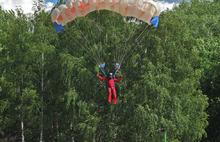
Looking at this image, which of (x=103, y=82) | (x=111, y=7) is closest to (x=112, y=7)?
(x=111, y=7)

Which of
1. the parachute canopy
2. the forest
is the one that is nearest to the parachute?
the parachute canopy

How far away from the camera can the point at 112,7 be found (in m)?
10.8

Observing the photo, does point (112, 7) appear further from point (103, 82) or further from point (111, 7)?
point (103, 82)

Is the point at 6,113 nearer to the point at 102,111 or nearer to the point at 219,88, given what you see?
the point at 102,111

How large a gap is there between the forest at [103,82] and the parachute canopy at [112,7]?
8.73ft

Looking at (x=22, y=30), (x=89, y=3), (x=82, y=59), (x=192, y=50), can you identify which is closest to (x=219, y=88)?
(x=192, y=50)

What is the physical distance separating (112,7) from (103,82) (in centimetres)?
638

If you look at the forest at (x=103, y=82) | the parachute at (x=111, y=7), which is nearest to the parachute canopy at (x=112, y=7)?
the parachute at (x=111, y=7)

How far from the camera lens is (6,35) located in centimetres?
1653

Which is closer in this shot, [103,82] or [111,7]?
[111,7]

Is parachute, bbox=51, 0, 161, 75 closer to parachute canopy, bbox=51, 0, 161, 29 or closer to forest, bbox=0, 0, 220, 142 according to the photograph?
parachute canopy, bbox=51, 0, 161, 29

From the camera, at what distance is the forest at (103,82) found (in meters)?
14.2

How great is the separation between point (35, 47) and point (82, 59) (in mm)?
3406

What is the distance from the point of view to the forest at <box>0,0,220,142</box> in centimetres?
1424
